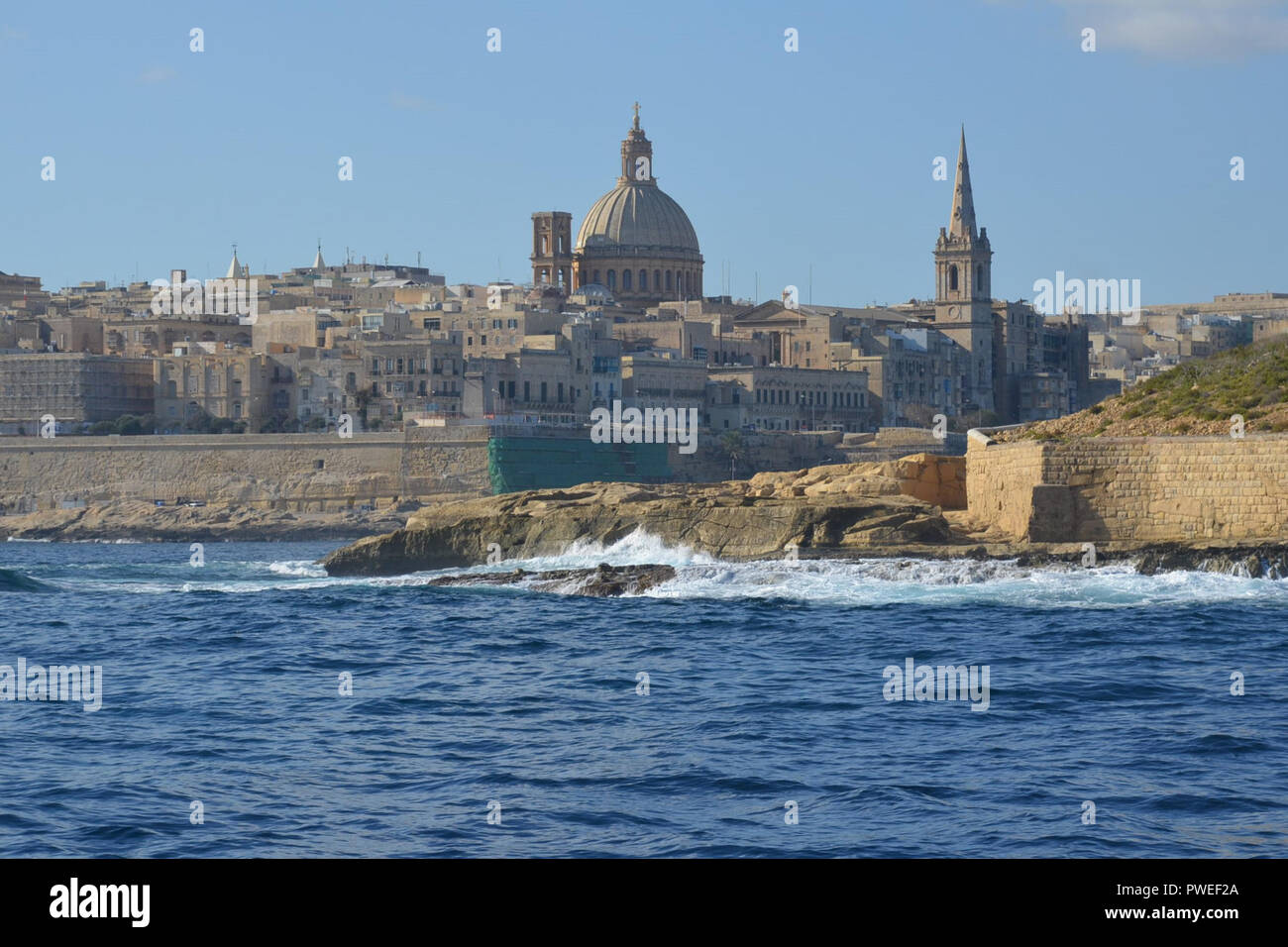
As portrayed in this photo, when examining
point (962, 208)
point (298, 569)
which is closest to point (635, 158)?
point (962, 208)

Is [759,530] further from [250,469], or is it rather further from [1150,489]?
[250,469]

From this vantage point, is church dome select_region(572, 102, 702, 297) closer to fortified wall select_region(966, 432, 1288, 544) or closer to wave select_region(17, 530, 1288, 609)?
wave select_region(17, 530, 1288, 609)

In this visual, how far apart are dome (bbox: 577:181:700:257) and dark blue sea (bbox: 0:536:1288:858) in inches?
3637

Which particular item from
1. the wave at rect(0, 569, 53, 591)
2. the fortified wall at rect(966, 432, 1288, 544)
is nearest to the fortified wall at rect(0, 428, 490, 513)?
the wave at rect(0, 569, 53, 591)

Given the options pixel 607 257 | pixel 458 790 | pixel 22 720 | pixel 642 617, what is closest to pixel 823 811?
pixel 458 790

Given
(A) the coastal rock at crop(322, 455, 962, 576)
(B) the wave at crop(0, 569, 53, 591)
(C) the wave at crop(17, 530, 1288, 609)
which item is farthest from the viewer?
(B) the wave at crop(0, 569, 53, 591)

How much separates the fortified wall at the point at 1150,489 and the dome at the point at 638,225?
295 ft

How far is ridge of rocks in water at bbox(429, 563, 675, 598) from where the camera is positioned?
98.9 feet

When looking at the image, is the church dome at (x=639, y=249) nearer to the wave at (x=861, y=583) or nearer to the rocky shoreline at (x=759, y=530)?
the rocky shoreline at (x=759, y=530)

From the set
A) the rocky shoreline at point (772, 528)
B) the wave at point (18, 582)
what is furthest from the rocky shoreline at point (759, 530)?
the wave at point (18, 582)

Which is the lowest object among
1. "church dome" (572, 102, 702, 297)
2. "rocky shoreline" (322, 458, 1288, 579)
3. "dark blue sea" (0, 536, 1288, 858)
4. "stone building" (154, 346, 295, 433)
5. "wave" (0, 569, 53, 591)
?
"wave" (0, 569, 53, 591)

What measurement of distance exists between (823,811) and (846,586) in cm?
1682

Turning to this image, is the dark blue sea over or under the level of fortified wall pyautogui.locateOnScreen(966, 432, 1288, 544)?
under

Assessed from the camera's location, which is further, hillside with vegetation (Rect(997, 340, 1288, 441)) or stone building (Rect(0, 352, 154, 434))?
stone building (Rect(0, 352, 154, 434))
